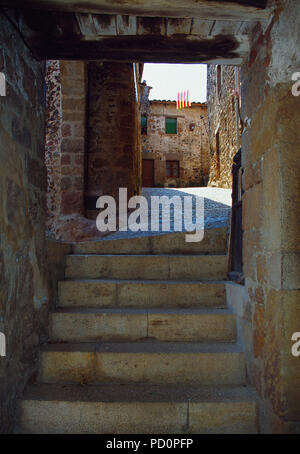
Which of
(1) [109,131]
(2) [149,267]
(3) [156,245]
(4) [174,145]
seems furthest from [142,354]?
(4) [174,145]

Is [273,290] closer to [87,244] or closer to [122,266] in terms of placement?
[122,266]

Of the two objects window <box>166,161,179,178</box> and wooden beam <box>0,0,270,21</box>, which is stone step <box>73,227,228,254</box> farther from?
window <box>166,161,179,178</box>

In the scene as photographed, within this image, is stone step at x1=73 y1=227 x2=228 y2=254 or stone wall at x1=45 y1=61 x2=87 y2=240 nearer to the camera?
stone step at x1=73 y1=227 x2=228 y2=254

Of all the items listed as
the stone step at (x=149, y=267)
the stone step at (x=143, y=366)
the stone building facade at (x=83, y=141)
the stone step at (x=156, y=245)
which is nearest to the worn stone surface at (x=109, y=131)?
the stone building facade at (x=83, y=141)

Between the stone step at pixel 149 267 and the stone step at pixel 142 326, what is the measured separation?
1.66ft

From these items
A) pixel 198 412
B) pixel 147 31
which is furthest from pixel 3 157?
pixel 198 412

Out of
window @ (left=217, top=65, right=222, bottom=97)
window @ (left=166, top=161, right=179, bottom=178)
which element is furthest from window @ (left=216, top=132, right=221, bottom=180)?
window @ (left=166, top=161, right=179, bottom=178)

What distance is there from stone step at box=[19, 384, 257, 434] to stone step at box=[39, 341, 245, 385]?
0.19m

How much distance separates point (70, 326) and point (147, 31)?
1.95 meters

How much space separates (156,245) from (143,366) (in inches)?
51.7

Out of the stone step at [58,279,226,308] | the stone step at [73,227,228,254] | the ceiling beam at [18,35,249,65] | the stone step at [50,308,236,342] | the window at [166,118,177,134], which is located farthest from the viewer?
the window at [166,118,177,134]

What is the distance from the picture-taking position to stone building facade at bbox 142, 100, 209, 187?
18.8m

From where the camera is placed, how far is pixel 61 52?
206 centimetres

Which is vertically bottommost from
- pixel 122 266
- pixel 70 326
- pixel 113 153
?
pixel 70 326
